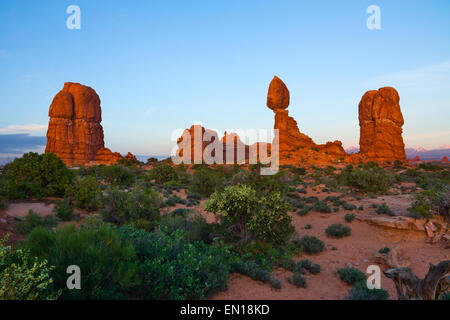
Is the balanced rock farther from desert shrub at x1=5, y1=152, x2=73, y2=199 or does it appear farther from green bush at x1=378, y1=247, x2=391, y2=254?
green bush at x1=378, y1=247, x2=391, y2=254

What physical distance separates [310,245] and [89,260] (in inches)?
262

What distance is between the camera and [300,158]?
4181 cm

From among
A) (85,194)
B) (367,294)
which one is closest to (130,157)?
(85,194)

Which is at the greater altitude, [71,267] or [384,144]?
[384,144]

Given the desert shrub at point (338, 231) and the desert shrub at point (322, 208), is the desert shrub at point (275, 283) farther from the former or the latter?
the desert shrub at point (322, 208)

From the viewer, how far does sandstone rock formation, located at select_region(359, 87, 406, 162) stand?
42875 mm

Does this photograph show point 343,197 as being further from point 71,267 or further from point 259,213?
point 71,267

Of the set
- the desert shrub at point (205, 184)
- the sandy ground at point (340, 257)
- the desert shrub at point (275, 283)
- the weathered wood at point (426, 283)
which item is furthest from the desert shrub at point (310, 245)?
the desert shrub at point (205, 184)

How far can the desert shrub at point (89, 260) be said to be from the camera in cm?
348

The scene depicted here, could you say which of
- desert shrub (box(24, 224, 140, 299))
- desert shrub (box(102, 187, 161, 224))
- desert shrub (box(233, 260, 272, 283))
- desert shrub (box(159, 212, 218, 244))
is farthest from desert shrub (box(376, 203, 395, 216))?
desert shrub (box(24, 224, 140, 299))

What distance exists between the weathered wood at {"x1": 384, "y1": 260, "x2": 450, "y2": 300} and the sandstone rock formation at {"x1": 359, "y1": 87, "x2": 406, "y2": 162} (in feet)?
150

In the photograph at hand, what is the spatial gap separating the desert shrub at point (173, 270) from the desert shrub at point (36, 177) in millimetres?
9906
